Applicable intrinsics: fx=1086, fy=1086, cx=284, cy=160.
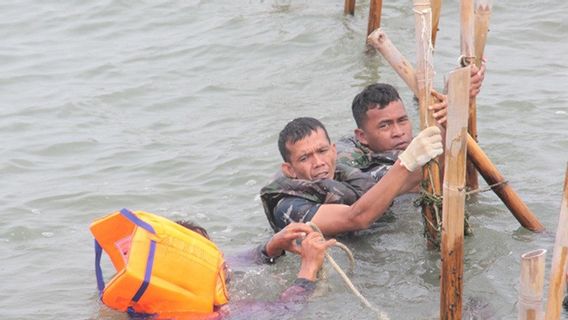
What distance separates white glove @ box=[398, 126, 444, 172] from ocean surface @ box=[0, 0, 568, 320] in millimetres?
893

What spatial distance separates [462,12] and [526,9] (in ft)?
22.6

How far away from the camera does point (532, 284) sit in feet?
13.8

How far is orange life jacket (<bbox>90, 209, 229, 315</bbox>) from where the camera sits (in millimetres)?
5383

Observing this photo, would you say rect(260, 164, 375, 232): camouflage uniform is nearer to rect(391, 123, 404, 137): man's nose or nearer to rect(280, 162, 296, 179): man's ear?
rect(280, 162, 296, 179): man's ear

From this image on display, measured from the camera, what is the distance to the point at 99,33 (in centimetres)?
1430

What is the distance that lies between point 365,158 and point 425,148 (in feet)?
6.23

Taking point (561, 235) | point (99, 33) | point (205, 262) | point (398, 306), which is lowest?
point (99, 33)

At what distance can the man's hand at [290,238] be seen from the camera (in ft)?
19.4

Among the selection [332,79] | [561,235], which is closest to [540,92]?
[332,79]

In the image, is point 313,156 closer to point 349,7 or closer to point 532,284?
point 532,284

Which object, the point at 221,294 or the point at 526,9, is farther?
the point at 526,9

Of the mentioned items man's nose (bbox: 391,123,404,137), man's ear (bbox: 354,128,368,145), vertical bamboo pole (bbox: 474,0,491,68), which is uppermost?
vertical bamboo pole (bbox: 474,0,491,68)

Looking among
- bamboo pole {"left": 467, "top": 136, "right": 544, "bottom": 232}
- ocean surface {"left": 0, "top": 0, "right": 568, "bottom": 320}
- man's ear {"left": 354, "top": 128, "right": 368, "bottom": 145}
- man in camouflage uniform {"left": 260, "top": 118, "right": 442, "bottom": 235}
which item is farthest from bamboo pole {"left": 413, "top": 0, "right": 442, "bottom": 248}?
→ man's ear {"left": 354, "top": 128, "right": 368, "bottom": 145}

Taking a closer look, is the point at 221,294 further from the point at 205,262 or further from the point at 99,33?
the point at 99,33
